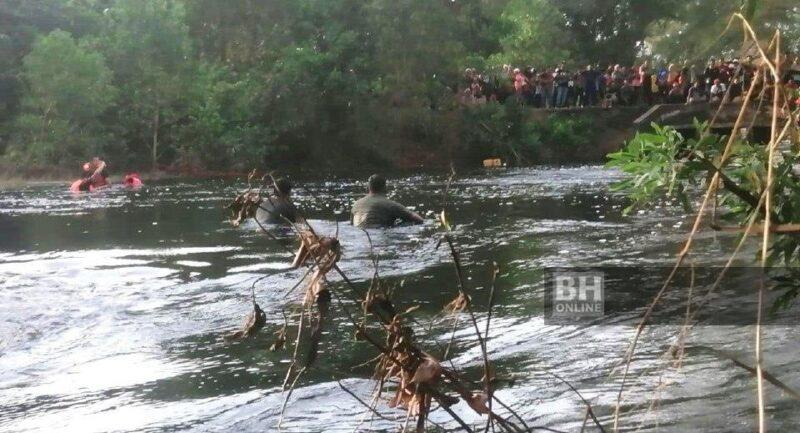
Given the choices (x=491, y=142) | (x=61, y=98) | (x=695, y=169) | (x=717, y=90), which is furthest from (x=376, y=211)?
(x=491, y=142)

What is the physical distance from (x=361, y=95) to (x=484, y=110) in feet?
17.9

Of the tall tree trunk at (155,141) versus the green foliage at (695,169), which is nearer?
the green foliage at (695,169)

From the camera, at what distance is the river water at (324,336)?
7434 mm

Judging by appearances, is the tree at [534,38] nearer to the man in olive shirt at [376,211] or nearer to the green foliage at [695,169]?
the man in olive shirt at [376,211]

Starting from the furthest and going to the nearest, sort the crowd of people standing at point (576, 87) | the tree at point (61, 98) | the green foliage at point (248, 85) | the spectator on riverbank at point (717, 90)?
the crowd of people standing at point (576, 87), the green foliage at point (248, 85), the tree at point (61, 98), the spectator on riverbank at point (717, 90)

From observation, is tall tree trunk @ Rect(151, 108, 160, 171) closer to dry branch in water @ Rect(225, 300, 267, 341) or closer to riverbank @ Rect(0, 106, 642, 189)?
riverbank @ Rect(0, 106, 642, 189)

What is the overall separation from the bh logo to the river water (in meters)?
0.27

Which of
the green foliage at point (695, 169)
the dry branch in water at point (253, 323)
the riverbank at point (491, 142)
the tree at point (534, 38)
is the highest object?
the tree at point (534, 38)

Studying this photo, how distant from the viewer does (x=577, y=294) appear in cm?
1314

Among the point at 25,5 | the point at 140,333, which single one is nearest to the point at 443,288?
the point at 140,333

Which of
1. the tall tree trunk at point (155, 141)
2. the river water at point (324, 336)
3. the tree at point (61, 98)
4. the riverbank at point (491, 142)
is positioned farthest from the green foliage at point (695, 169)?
the tall tree trunk at point (155, 141)

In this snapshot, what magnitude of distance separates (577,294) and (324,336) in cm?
403

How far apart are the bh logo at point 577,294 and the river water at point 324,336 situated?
0.87 ft

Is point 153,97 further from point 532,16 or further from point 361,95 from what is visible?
point 532,16
